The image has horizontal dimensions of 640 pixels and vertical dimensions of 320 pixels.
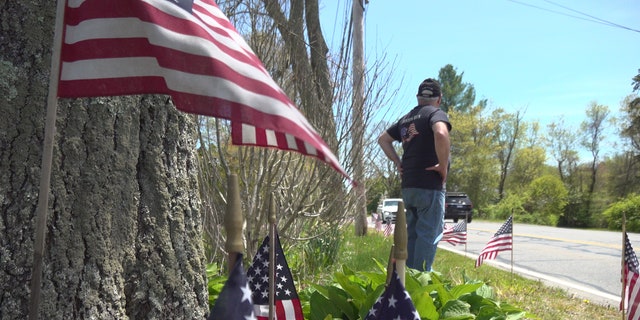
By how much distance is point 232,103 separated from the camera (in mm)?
1359

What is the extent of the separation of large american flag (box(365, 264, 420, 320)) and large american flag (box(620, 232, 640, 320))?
2656 millimetres

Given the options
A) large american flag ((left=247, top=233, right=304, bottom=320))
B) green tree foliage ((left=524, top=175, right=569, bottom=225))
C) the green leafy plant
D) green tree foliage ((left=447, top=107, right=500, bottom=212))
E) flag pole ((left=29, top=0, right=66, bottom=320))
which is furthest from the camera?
green tree foliage ((left=447, top=107, right=500, bottom=212))

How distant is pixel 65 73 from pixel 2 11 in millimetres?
455

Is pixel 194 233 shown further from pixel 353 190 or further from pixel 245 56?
pixel 353 190

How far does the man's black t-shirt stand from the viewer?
14.7ft

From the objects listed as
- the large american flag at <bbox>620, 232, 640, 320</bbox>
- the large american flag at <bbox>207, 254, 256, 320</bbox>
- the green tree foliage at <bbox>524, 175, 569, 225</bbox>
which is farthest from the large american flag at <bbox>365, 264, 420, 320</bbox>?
the green tree foliage at <bbox>524, 175, 569, 225</bbox>

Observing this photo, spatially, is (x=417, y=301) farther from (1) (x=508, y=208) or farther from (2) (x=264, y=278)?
(1) (x=508, y=208)

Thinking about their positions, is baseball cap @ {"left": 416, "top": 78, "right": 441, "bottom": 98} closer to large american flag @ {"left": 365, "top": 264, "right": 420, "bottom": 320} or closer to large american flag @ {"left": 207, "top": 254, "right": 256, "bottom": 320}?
large american flag @ {"left": 365, "top": 264, "right": 420, "bottom": 320}

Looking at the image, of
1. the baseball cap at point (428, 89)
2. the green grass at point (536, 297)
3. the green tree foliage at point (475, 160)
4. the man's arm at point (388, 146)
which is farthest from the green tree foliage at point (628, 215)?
the baseball cap at point (428, 89)

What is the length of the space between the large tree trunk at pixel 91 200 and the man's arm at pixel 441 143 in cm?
259

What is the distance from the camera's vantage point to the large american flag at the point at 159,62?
1.38 metres

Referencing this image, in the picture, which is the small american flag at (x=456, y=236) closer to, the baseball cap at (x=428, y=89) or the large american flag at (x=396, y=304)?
the baseball cap at (x=428, y=89)

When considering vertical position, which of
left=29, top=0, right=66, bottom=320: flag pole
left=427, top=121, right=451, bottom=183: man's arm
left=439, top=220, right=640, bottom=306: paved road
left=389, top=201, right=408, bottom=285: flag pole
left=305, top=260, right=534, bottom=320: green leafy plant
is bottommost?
left=439, top=220, right=640, bottom=306: paved road

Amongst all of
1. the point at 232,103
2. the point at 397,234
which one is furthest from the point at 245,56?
the point at 397,234
